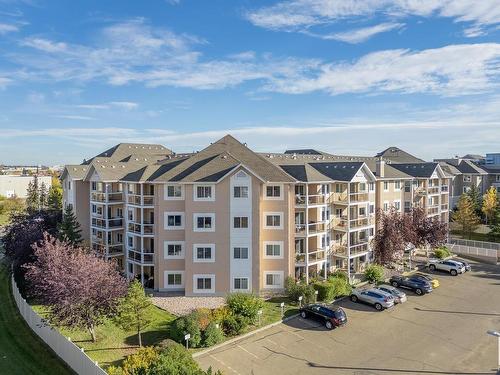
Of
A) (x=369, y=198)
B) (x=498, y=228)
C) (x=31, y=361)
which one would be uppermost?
(x=369, y=198)

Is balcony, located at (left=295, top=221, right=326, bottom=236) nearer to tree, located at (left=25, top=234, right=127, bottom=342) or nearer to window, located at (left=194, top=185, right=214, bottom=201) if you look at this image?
window, located at (left=194, top=185, right=214, bottom=201)

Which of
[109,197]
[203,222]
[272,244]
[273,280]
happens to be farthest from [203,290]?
[109,197]

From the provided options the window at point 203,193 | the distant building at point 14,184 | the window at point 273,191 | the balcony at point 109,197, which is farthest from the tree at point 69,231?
the distant building at point 14,184

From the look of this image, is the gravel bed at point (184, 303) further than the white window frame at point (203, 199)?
No

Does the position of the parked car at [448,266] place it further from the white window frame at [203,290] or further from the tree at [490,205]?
the tree at [490,205]

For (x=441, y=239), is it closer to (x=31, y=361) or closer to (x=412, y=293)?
(x=412, y=293)

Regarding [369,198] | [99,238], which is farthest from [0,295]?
[369,198]

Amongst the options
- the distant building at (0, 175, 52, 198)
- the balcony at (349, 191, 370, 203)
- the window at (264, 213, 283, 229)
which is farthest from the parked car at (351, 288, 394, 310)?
the distant building at (0, 175, 52, 198)

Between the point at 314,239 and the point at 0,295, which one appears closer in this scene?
the point at 0,295
